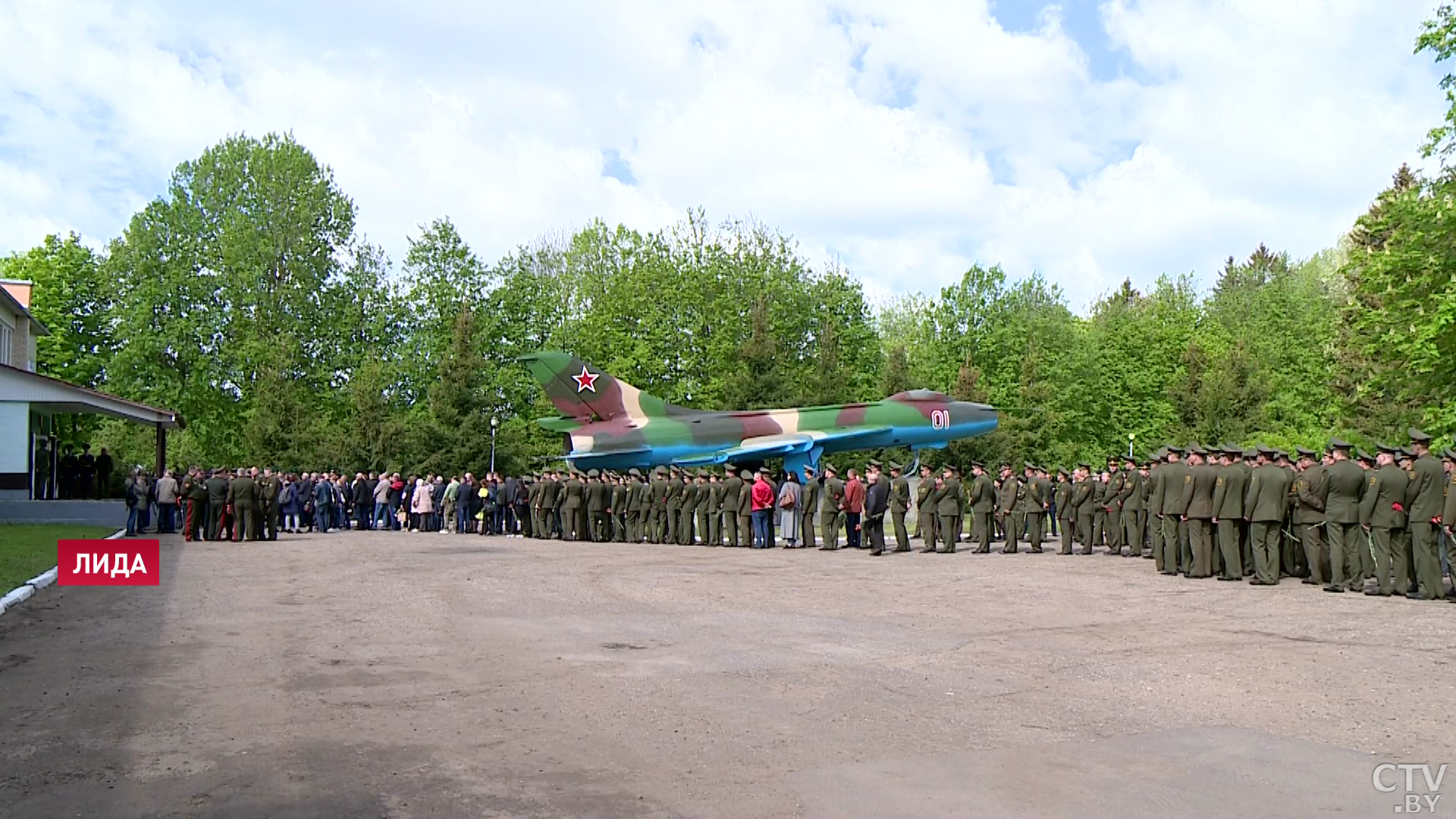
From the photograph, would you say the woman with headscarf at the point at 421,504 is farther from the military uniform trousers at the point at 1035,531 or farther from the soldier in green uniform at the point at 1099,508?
the soldier in green uniform at the point at 1099,508

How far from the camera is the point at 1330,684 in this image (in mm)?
8414

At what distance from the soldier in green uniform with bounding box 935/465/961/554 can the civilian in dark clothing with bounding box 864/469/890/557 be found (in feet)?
3.25

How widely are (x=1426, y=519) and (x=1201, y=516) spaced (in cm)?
307

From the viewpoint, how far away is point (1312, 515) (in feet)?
50.4

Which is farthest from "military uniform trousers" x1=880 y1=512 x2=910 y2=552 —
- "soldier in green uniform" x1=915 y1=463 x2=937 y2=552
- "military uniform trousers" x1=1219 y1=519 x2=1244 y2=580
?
"military uniform trousers" x1=1219 y1=519 x2=1244 y2=580

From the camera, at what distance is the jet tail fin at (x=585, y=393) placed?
33188 mm

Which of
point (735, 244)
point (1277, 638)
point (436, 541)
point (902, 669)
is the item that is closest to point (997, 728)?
point (902, 669)

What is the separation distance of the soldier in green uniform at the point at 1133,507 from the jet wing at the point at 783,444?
10.7 m

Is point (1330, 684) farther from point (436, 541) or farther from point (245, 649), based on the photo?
point (436, 541)

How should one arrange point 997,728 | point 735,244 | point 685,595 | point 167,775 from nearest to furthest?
1. point 167,775
2. point 997,728
3. point 685,595
4. point 735,244

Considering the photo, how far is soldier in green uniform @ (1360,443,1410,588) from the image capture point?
14109 mm

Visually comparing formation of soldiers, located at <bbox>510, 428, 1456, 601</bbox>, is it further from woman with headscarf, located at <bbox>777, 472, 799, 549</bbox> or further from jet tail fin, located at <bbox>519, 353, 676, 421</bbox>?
jet tail fin, located at <bbox>519, 353, 676, 421</bbox>

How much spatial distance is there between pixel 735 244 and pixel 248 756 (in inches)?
1965

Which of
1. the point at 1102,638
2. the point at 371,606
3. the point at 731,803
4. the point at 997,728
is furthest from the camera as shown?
the point at 371,606
